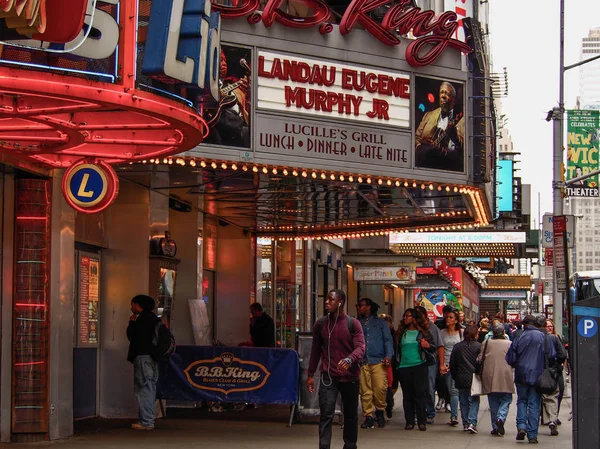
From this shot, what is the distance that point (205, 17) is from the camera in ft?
38.1

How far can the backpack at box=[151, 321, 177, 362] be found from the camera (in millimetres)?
14688

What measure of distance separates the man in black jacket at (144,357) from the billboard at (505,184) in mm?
29323

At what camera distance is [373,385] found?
15.8m

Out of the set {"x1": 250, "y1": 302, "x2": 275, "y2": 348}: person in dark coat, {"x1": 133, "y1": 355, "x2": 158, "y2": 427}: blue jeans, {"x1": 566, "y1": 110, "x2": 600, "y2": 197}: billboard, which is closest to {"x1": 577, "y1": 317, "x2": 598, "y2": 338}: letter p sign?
{"x1": 133, "y1": 355, "x2": 158, "y2": 427}: blue jeans

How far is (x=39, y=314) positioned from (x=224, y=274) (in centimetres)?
1036

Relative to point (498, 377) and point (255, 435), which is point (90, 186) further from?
point (498, 377)

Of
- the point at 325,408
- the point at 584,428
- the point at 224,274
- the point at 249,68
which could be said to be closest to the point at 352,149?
the point at 249,68

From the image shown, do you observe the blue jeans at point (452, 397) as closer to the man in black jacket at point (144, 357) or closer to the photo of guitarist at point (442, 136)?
the photo of guitarist at point (442, 136)

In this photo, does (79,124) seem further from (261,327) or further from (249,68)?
(261,327)

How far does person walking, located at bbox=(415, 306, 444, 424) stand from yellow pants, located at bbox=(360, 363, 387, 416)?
1141mm

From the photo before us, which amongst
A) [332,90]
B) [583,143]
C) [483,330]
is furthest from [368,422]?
[583,143]

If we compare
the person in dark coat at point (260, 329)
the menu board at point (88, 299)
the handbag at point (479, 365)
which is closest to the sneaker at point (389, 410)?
the handbag at point (479, 365)

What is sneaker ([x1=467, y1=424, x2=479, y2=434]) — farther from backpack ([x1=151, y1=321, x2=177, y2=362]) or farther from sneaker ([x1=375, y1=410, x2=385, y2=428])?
backpack ([x1=151, y1=321, x2=177, y2=362])

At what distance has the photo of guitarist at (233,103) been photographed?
14242 millimetres
